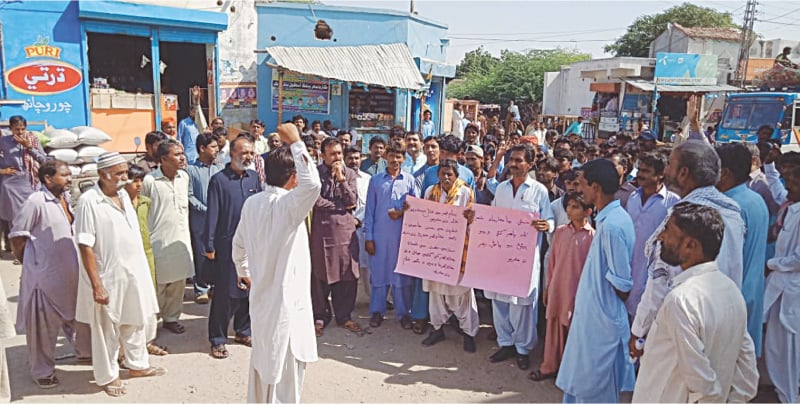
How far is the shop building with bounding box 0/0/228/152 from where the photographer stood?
9.11 metres

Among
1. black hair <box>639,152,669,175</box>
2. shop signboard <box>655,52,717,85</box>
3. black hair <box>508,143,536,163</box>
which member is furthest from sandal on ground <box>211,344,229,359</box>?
shop signboard <box>655,52,717,85</box>

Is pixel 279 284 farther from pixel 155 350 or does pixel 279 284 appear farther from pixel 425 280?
pixel 155 350

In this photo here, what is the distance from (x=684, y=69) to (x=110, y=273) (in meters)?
26.0

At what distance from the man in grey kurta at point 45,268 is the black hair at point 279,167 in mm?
1911

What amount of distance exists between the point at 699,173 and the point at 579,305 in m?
1.00

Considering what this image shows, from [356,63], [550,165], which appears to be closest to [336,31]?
[356,63]

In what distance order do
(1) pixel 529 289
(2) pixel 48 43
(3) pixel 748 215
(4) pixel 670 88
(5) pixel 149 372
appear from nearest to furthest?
(3) pixel 748 215, (5) pixel 149 372, (1) pixel 529 289, (2) pixel 48 43, (4) pixel 670 88

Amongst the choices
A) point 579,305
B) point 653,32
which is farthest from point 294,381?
point 653,32

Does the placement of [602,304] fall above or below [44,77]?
below

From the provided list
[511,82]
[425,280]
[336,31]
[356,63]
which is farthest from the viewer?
[511,82]

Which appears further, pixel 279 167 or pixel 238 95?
A: pixel 238 95

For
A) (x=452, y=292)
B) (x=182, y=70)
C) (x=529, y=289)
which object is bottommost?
(x=452, y=292)

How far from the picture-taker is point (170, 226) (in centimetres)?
493

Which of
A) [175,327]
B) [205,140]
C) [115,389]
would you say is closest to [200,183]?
[205,140]
